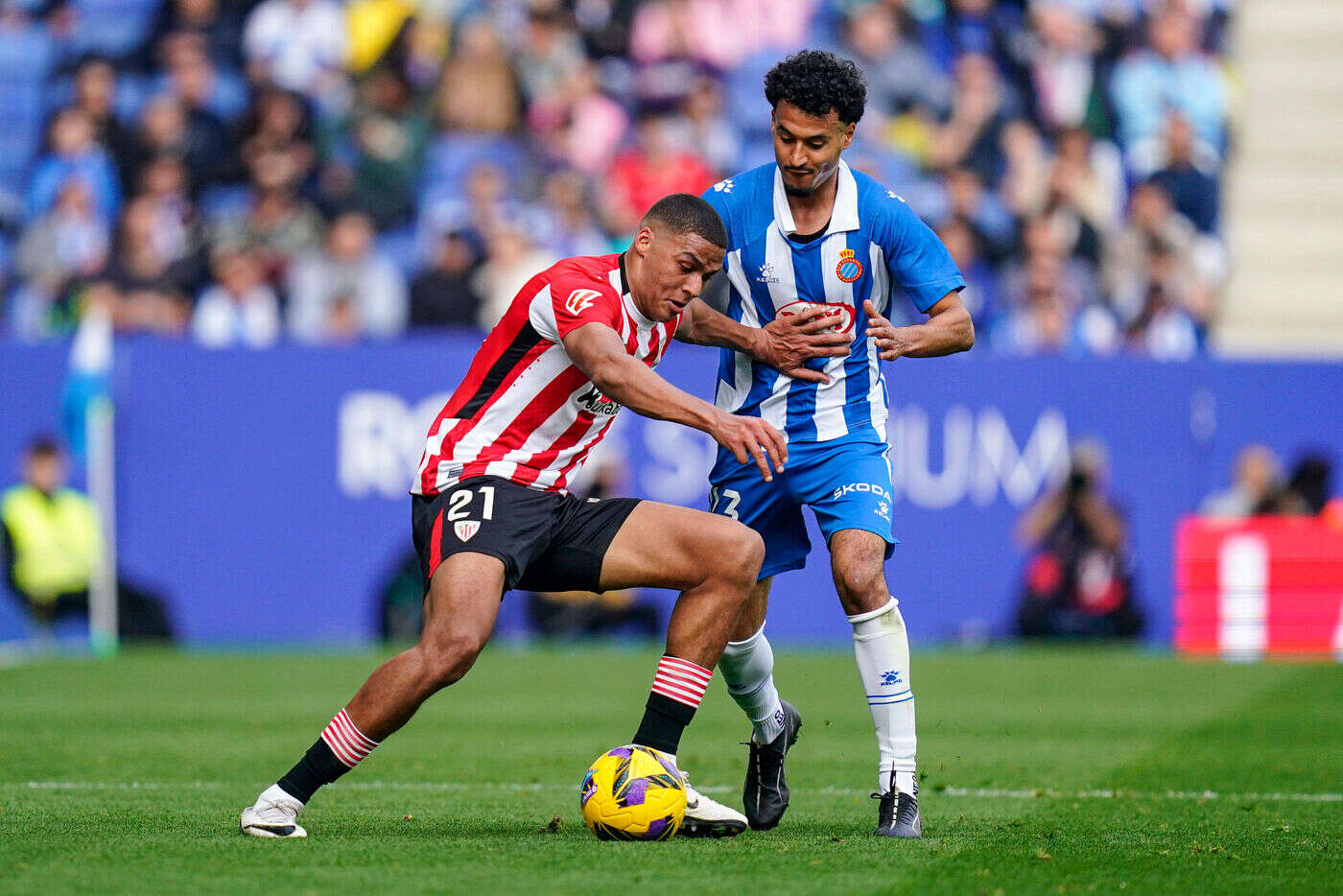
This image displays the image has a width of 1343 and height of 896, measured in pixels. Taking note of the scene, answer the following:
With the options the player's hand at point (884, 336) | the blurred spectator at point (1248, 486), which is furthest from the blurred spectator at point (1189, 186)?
the player's hand at point (884, 336)

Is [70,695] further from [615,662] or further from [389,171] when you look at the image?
[389,171]

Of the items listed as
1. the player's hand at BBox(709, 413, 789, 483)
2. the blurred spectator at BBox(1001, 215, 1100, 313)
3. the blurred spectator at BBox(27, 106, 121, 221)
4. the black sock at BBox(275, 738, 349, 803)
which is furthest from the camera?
the blurred spectator at BBox(27, 106, 121, 221)

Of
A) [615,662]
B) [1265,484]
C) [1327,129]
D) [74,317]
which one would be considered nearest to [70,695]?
[615,662]

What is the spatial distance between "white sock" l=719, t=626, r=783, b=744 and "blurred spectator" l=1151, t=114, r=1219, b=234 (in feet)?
38.4

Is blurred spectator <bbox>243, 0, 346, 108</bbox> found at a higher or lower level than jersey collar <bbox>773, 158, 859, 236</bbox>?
higher

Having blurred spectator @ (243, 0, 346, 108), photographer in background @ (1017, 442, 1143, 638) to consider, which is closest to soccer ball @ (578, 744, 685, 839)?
photographer in background @ (1017, 442, 1143, 638)

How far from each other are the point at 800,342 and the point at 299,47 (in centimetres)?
1257

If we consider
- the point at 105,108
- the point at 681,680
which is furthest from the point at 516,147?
the point at 681,680

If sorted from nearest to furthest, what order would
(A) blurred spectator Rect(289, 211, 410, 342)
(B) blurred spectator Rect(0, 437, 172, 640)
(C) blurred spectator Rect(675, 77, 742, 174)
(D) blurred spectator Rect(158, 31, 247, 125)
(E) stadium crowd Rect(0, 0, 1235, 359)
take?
(B) blurred spectator Rect(0, 437, 172, 640) → (A) blurred spectator Rect(289, 211, 410, 342) → (E) stadium crowd Rect(0, 0, 1235, 359) → (C) blurred spectator Rect(675, 77, 742, 174) → (D) blurred spectator Rect(158, 31, 247, 125)

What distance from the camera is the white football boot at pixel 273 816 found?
5590 mm

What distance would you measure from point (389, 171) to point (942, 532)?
20.8ft

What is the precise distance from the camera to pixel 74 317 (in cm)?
1552

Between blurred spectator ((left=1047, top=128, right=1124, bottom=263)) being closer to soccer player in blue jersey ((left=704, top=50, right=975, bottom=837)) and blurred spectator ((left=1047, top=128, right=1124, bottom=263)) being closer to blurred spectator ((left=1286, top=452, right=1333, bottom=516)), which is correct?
blurred spectator ((left=1286, top=452, right=1333, bottom=516))

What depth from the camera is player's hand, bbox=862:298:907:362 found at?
600 centimetres
